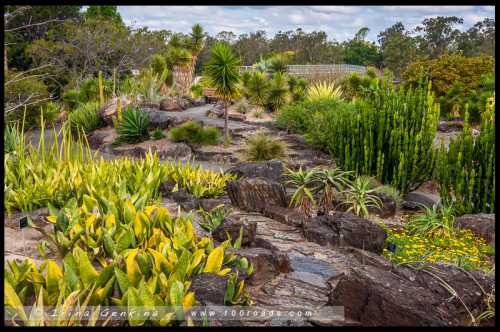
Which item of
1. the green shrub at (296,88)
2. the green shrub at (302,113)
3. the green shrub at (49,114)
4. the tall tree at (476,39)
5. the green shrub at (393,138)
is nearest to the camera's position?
the green shrub at (393,138)

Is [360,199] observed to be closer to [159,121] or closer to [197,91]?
[159,121]

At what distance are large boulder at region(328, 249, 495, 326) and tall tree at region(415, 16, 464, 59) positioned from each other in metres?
47.6

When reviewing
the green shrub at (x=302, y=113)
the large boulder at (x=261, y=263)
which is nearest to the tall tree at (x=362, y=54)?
the green shrub at (x=302, y=113)

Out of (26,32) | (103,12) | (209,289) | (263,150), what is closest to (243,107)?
(263,150)

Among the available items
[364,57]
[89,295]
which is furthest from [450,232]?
[364,57]

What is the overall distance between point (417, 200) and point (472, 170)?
157 centimetres

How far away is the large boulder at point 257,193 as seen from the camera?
7684 mm

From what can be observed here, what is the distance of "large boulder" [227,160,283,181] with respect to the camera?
914cm

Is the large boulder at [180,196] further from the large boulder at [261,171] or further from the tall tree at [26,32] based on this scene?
the tall tree at [26,32]

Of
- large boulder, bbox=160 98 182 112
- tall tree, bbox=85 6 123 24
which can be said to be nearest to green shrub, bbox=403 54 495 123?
large boulder, bbox=160 98 182 112

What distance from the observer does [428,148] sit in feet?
29.7

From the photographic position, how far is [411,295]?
4.01 meters

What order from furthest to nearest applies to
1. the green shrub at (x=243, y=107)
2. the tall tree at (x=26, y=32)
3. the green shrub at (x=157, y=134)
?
the tall tree at (x=26, y=32), the green shrub at (x=243, y=107), the green shrub at (x=157, y=134)

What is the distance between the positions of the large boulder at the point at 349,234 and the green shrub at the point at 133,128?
9.34 metres
